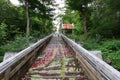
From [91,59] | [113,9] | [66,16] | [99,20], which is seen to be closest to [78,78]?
[91,59]

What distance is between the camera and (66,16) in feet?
151

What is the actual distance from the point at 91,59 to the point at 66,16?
42.9 metres

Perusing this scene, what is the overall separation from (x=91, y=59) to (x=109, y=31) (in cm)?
1494

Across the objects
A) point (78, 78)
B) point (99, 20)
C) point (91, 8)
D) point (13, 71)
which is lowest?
point (78, 78)

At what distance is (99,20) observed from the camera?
2027 cm

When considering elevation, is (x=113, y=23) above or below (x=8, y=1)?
below

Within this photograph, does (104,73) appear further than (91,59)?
No

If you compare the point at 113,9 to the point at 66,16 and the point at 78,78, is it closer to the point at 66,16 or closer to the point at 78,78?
the point at 78,78

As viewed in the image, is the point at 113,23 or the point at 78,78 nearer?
the point at 78,78

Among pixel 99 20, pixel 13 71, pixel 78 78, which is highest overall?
pixel 99 20

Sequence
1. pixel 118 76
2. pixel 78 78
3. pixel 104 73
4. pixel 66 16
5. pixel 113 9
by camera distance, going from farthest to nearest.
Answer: pixel 66 16, pixel 113 9, pixel 78 78, pixel 104 73, pixel 118 76

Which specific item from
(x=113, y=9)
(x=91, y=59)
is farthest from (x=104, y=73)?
(x=113, y=9)

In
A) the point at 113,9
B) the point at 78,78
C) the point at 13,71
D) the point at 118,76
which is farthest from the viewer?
the point at 113,9

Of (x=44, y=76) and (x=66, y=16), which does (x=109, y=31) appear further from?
(x=66, y=16)
